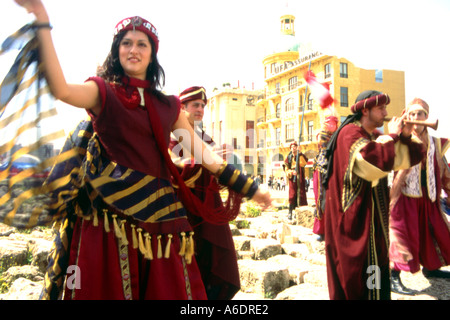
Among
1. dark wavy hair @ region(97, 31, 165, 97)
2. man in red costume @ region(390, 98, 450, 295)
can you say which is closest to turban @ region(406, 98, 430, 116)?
man in red costume @ region(390, 98, 450, 295)

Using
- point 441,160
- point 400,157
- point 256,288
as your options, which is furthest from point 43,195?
point 441,160

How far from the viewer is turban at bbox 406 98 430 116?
170 inches

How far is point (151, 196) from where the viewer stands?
202 centimetres

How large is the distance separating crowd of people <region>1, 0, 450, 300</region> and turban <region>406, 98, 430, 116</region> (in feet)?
4.39

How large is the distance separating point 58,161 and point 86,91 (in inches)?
14.4

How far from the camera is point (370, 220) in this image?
10.3 feet

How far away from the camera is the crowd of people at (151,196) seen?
1.90 metres

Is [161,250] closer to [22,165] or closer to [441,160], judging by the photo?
[22,165]

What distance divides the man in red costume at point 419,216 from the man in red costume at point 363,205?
127cm

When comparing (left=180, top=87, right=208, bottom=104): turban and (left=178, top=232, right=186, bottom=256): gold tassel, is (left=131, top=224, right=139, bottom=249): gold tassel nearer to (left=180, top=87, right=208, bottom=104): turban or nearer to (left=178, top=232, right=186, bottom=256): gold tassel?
(left=178, top=232, right=186, bottom=256): gold tassel

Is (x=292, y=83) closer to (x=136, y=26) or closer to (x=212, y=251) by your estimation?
(x=212, y=251)

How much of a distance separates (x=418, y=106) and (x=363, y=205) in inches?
72.4

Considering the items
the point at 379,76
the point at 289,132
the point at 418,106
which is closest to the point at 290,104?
the point at 289,132

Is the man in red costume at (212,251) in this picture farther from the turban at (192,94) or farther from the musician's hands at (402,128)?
the musician's hands at (402,128)
